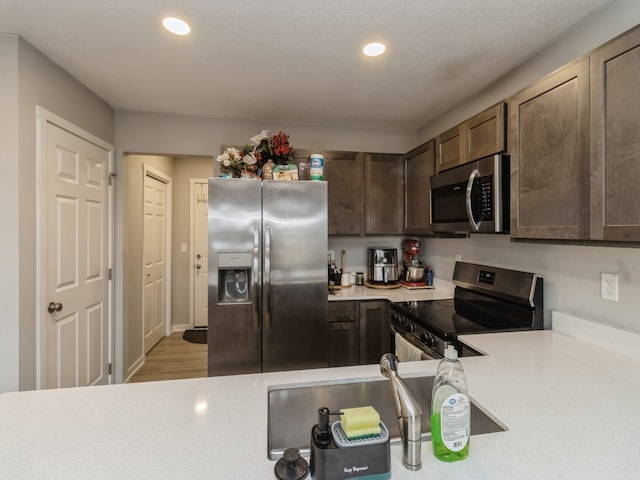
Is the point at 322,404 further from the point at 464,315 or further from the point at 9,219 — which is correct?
the point at 9,219

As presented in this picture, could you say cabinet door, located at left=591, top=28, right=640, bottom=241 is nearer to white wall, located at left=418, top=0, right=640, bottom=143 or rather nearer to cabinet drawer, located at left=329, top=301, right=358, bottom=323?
white wall, located at left=418, top=0, right=640, bottom=143

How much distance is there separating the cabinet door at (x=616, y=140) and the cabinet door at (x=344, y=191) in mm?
1923

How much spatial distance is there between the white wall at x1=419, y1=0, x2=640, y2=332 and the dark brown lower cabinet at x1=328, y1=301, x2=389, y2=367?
2.96 ft

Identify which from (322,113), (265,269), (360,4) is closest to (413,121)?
(322,113)

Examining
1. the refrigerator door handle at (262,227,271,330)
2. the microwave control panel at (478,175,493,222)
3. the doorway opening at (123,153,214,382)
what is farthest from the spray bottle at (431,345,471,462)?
the doorway opening at (123,153,214,382)

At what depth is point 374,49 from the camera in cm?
190

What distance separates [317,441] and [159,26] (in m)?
2.01

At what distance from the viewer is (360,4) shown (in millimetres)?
1519

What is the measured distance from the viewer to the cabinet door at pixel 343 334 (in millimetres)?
Answer: 2621

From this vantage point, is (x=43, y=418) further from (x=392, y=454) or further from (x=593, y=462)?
(x=593, y=462)

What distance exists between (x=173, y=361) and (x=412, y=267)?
109 inches

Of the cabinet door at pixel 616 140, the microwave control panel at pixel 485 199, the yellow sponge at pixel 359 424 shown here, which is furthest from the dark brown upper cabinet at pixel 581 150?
the yellow sponge at pixel 359 424

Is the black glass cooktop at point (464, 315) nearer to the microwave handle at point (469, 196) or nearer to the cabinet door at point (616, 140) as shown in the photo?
the microwave handle at point (469, 196)

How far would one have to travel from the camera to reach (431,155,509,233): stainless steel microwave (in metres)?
1.73
